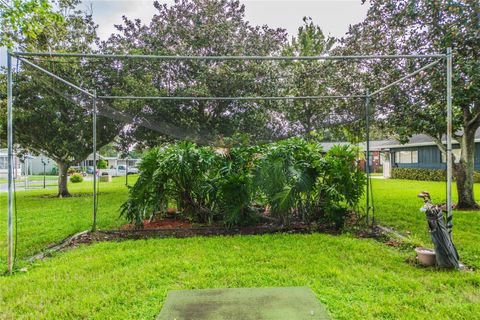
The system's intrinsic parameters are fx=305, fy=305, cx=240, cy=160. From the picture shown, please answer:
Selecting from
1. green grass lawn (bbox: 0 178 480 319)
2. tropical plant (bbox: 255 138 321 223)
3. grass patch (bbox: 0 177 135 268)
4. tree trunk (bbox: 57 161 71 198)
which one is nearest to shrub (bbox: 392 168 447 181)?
green grass lawn (bbox: 0 178 480 319)

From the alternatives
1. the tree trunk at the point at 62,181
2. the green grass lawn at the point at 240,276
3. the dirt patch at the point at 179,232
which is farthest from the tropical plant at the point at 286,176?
the tree trunk at the point at 62,181

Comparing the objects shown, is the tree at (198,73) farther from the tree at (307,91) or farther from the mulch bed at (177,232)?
the mulch bed at (177,232)

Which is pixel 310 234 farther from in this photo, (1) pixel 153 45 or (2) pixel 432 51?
(1) pixel 153 45

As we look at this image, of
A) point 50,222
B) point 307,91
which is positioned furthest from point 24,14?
point 307,91

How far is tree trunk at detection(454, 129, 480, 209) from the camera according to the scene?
6.65 metres

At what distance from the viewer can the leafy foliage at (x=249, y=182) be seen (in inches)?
183

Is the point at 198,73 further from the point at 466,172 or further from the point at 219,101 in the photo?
the point at 466,172

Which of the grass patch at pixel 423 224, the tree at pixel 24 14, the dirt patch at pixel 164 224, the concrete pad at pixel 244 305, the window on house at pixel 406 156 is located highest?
the tree at pixel 24 14

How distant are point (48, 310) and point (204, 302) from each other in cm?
119

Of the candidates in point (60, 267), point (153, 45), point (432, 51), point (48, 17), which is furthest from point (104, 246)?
point (153, 45)

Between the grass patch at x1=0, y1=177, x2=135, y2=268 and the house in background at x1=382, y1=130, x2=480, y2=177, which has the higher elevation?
the house in background at x1=382, y1=130, x2=480, y2=177

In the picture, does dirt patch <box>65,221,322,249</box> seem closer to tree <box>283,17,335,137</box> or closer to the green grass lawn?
the green grass lawn

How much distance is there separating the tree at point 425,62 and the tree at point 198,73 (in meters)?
2.30

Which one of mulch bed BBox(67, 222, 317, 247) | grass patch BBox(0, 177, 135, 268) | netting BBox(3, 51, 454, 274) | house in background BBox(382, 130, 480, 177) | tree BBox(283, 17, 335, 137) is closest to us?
grass patch BBox(0, 177, 135, 268)
